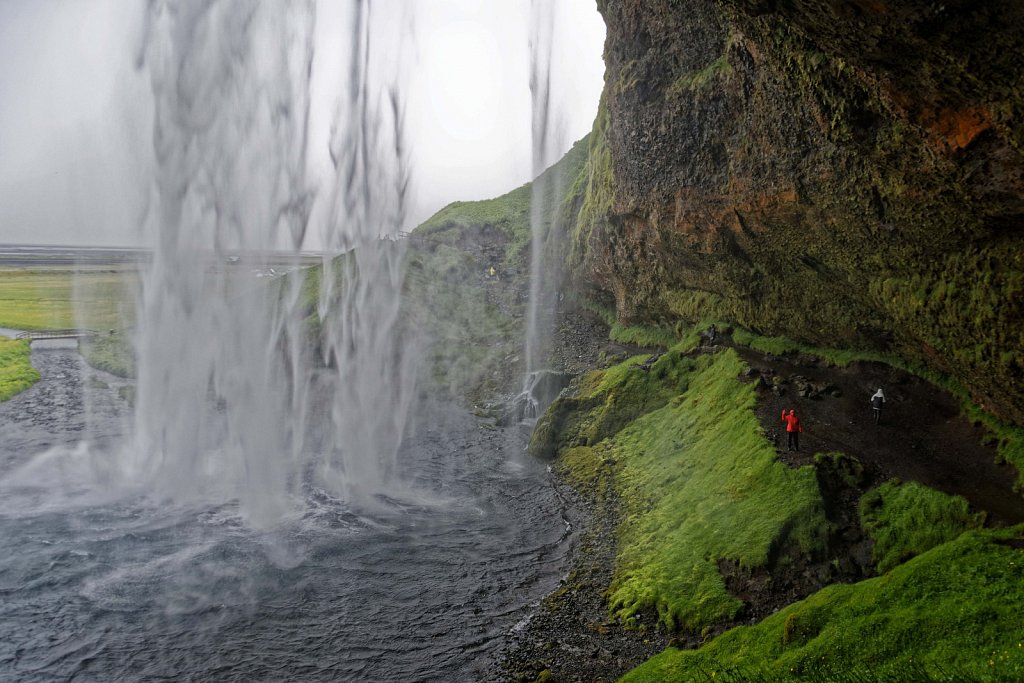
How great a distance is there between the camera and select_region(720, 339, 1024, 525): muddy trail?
57.5ft

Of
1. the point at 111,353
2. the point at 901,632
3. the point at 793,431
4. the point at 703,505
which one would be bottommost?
the point at 703,505

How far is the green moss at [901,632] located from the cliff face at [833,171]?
7.59 m

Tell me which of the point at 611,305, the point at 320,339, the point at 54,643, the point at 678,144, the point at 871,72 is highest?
the point at 678,144

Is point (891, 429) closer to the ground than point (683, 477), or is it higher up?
higher up

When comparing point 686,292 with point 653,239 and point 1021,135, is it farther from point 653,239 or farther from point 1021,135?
point 1021,135

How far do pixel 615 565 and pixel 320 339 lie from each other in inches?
1604

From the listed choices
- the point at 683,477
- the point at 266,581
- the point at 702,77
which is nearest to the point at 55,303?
the point at 266,581

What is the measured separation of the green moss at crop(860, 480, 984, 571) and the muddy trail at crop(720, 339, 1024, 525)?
0.55m

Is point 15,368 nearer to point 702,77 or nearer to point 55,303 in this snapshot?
point 55,303

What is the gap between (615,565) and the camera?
20.5 meters

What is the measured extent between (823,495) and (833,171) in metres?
10.8

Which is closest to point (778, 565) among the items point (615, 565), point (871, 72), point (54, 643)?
point (615, 565)

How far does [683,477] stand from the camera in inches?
961

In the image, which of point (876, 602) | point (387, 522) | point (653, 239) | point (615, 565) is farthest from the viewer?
point (653, 239)
